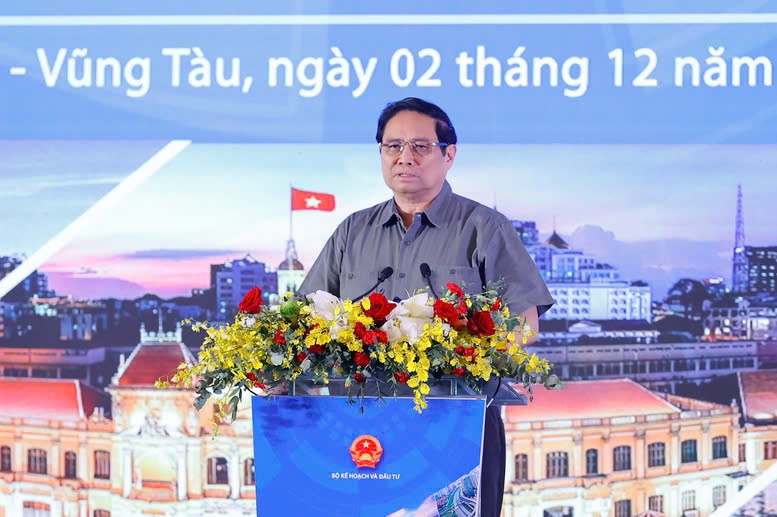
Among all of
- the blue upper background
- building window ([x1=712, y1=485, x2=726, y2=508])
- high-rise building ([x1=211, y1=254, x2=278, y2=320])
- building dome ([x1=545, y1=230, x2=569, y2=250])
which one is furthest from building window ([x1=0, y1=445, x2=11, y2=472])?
building window ([x1=712, y1=485, x2=726, y2=508])

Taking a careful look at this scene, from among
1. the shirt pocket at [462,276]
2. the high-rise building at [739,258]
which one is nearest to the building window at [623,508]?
the high-rise building at [739,258]

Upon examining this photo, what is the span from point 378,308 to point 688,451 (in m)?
3.14

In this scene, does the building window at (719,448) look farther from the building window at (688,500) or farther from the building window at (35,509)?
the building window at (35,509)

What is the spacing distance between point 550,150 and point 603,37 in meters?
0.50

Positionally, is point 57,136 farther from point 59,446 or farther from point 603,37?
point 603,37

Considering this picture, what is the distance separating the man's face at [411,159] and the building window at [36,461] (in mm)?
2866

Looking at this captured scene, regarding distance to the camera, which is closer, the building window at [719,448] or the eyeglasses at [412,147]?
the eyeglasses at [412,147]

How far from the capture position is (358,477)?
170 cm

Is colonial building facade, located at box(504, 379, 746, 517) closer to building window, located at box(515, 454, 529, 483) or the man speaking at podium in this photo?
building window, located at box(515, 454, 529, 483)

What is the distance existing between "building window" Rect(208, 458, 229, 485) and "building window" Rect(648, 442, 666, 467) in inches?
75.3

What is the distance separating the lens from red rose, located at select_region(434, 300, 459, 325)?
1.65m

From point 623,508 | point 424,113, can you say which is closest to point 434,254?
point 424,113

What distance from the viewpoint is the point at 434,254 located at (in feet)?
7.87

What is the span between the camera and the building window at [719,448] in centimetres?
435
